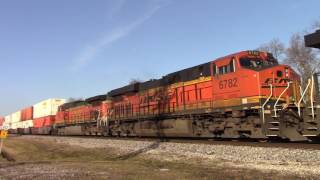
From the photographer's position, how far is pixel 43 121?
50.7m

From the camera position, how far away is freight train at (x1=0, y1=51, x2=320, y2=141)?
14.8 m

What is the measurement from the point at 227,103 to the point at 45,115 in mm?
36822

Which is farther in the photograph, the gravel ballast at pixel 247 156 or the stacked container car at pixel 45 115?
the stacked container car at pixel 45 115

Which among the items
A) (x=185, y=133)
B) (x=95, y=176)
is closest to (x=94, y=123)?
(x=185, y=133)

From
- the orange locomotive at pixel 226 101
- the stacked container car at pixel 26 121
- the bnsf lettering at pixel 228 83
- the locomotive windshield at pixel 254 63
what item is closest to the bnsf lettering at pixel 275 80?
the orange locomotive at pixel 226 101

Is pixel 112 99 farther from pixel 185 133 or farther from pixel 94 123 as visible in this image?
pixel 185 133

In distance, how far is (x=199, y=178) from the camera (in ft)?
27.8

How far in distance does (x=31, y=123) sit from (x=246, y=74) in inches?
1795

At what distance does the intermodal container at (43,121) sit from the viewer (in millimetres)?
47938

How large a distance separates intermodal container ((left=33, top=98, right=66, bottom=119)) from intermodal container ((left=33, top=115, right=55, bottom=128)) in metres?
0.52

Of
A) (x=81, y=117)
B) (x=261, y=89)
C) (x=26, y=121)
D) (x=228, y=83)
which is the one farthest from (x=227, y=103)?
(x=26, y=121)

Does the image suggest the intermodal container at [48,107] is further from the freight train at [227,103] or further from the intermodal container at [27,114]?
the freight train at [227,103]

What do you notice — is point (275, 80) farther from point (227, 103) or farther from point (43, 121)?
point (43, 121)

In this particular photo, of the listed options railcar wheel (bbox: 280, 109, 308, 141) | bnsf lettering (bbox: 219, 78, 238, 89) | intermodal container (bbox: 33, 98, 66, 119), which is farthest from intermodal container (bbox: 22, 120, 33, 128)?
railcar wheel (bbox: 280, 109, 308, 141)
